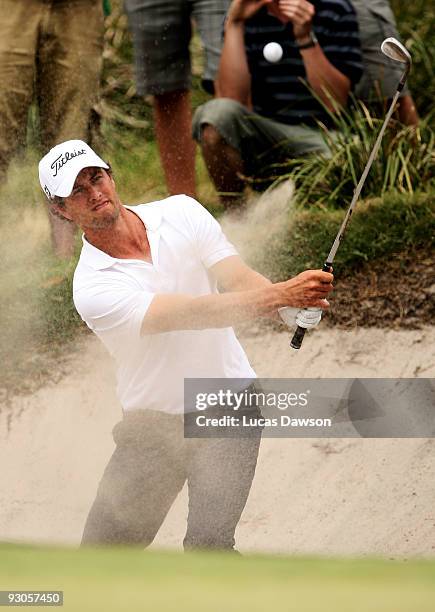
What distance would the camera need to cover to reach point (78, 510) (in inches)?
139

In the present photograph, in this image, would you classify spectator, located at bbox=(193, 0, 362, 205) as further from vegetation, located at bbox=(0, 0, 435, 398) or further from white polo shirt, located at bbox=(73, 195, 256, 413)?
white polo shirt, located at bbox=(73, 195, 256, 413)

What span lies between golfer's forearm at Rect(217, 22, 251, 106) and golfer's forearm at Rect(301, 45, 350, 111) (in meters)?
0.18

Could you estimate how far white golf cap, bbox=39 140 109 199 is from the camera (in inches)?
123

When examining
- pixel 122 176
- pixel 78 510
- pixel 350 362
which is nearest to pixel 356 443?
pixel 350 362

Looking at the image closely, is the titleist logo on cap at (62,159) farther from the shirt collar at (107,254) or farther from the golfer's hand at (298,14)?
the golfer's hand at (298,14)

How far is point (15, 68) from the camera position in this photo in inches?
155

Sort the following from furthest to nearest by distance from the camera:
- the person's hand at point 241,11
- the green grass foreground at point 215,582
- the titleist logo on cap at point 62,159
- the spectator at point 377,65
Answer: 1. the spectator at point 377,65
2. the person's hand at point 241,11
3. the titleist logo on cap at point 62,159
4. the green grass foreground at point 215,582

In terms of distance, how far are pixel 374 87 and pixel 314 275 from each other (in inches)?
59.9

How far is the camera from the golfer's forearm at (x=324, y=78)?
4035mm

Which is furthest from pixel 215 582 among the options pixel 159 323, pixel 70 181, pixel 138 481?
pixel 70 181

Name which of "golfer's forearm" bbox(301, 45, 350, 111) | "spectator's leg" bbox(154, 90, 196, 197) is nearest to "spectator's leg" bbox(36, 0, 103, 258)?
"spectator's leg" bbox(154, 90, 196, 197)

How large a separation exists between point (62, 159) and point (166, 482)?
800 millimetres

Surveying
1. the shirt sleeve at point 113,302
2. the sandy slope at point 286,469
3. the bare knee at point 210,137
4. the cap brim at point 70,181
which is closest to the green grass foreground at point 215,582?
the sandy slope at point 286,469

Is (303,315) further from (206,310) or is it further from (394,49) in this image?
(394,49)
